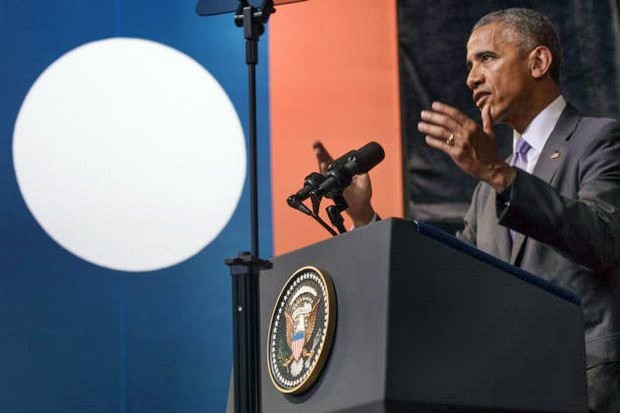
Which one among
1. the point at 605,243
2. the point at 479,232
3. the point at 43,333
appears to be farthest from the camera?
the point at 43,333

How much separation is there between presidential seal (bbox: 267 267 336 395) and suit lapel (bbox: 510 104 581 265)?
73 centimetres

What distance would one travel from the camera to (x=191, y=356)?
3043mm

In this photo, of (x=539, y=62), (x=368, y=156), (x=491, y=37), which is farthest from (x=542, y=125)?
(x=368, y=156)

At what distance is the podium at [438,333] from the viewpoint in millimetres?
1400

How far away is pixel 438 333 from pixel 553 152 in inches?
41.0

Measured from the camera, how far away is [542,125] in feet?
8.55

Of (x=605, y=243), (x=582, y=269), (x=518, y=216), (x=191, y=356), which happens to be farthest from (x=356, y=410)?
(x=191, y=356)

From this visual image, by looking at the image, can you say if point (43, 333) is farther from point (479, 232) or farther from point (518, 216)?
point (518, 216)

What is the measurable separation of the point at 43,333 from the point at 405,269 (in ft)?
5.96

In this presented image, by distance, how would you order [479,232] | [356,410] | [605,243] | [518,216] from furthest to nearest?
[479,232], [605,243], [518,216], [356,410]

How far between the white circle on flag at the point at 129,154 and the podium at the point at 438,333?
1577 mm

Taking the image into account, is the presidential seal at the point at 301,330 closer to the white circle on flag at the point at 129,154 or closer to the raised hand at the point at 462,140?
the raised hand at the point at 462,140

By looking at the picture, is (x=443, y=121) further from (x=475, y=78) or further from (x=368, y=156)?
(x=475, y=78)

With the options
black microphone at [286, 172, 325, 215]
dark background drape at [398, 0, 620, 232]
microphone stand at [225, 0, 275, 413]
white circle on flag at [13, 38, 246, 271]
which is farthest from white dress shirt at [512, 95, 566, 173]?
microphone stand at [225, 0, 275, 413]
